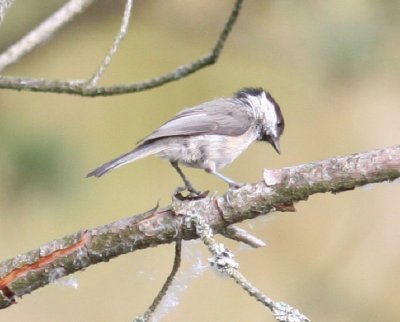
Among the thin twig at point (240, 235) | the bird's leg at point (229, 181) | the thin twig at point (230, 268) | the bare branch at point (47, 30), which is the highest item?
the bare branch at point (47, 30)

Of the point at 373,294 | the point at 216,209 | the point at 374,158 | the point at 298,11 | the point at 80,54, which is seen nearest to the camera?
the point at 374,158

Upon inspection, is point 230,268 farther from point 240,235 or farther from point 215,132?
point 215,132

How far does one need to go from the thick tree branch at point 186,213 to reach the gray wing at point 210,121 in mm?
868

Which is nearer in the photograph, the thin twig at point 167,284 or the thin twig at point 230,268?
the thin twig at point 230,268

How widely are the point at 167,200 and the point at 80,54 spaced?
87cm

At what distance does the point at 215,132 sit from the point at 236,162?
1.57 metres

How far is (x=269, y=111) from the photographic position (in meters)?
3.12

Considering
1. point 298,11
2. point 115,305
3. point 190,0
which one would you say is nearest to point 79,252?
point 298,11

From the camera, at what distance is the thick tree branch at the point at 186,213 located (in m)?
1.56

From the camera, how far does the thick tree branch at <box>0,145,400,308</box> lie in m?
1.56

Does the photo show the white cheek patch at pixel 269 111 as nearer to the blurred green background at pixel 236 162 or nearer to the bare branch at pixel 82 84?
the blurred green background at pixel 236 162

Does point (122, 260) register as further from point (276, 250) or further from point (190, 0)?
point (190, 0)

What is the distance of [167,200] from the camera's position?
4.49 metres

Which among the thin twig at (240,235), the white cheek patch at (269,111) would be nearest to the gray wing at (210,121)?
the white cheek patch at (269,111)
